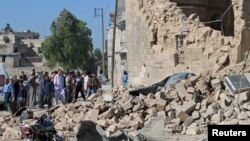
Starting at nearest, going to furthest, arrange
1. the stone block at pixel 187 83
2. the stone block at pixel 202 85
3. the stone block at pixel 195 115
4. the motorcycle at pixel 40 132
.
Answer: the motorcycle at pixel 40 132 < the stone block at pixel 195 115 < the stone block at pixel 202 85 < the stone block at pixel 187 83

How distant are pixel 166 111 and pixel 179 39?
7028 millimetres

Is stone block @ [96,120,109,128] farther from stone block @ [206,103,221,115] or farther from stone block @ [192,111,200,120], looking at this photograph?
stone block @ [206,103,221,115]

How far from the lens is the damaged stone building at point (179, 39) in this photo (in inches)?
744

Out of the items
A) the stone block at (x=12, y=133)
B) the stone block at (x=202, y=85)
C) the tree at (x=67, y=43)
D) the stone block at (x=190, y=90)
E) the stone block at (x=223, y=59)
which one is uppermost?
the tree at (x=67, y=43)

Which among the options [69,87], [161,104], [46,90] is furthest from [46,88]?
[161,104]

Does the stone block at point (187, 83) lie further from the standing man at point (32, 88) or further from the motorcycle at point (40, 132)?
the motorcycle at point (40, 132)

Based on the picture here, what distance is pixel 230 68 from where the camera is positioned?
1772cm

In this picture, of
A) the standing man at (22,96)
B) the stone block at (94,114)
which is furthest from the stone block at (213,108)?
the standing man at (22,96)

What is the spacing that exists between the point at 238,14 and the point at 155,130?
9.26 m

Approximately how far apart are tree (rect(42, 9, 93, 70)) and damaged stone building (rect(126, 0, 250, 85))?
4042cm

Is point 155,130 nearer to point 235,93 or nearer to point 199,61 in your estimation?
point 235,93

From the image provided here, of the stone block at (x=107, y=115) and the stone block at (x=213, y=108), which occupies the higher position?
the stone block at (x=213, y=108)

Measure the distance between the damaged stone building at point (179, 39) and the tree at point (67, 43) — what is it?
40423 millimetres

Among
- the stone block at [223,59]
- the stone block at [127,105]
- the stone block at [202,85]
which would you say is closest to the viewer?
the stone block at [127,105]
